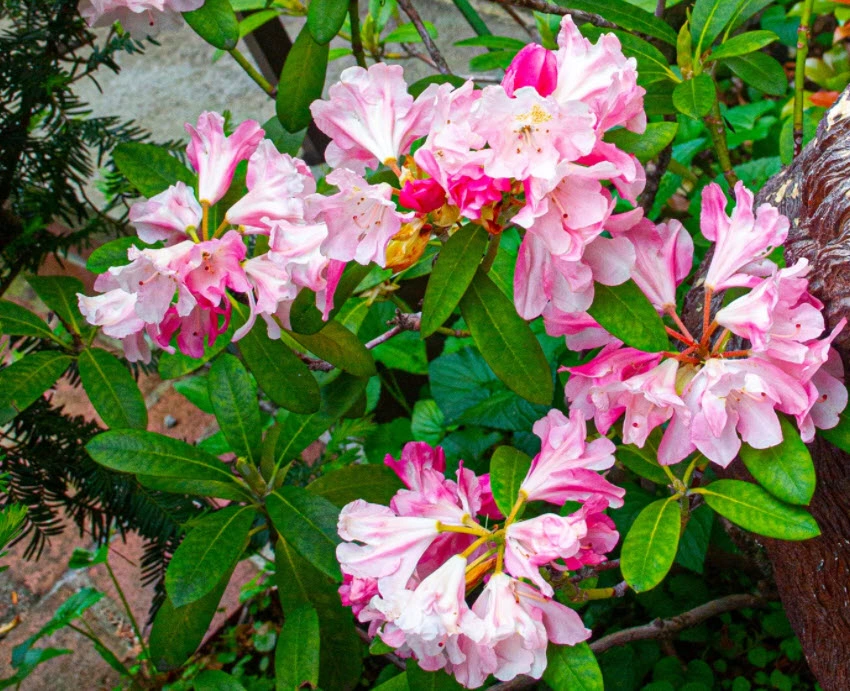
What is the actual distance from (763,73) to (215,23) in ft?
2.42

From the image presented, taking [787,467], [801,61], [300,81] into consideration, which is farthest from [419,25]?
[787,467]

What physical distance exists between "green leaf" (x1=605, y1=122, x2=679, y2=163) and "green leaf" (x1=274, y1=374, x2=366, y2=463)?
1.62 ft

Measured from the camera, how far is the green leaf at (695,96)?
1.03m

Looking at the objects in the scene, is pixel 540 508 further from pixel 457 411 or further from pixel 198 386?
pixel 198 386

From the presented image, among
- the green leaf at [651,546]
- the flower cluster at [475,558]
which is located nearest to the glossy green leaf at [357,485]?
the flower cluster at [475,558]

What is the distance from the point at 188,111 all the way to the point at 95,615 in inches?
70.8

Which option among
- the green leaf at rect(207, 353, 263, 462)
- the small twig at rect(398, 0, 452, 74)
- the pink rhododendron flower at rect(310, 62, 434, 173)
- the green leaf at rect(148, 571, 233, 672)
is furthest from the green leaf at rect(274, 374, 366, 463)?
the small twig at rect(398, 0, 452, 74)

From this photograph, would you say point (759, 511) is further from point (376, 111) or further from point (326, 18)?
point (326, 18)

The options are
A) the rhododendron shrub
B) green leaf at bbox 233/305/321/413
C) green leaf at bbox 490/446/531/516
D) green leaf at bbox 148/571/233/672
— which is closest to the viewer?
the rhododendron shrub

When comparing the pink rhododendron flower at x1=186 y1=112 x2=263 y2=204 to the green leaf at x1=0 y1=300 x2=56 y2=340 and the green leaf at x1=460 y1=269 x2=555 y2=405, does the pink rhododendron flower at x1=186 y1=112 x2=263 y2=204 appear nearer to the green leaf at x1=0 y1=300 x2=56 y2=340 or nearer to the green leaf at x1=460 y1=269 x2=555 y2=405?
the green leaf at x1=460 y1=269 x2=555 y2=405

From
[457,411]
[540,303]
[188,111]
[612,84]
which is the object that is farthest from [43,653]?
[188,111]

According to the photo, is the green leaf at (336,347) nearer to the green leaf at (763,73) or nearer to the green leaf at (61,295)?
the green leaf at (61,295)

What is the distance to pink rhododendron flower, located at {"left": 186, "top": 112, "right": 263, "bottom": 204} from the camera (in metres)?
0.95

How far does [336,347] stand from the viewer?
1.07m
